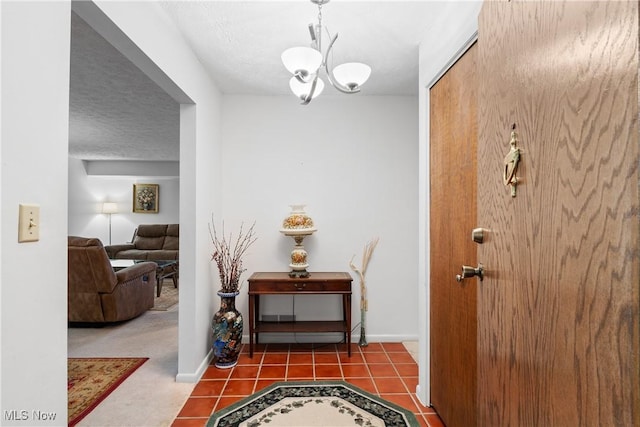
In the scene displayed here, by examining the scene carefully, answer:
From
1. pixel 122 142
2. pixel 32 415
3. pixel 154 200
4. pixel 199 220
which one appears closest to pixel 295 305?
pixel 199 220

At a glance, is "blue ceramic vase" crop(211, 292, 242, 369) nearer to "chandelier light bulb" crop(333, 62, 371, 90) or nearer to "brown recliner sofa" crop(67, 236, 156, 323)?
"brown recliner sofa" crop(67, 236, 156, 323)

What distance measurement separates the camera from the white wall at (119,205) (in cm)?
702

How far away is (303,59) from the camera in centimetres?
163

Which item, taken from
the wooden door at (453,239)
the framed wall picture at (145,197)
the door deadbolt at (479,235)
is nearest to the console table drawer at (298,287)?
the wooden door at (453,239)

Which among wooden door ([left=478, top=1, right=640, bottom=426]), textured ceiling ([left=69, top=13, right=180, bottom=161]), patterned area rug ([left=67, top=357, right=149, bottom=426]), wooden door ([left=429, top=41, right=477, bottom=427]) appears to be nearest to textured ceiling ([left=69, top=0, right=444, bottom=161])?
textured ceiling ([left=69, top=13, right=180, bottom=161])

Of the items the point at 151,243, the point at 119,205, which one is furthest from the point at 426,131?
the point at 119,205

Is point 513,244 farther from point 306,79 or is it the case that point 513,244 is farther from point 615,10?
point 306,79

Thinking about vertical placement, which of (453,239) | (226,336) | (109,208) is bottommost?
(226,336)

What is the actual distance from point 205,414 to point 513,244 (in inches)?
79.3

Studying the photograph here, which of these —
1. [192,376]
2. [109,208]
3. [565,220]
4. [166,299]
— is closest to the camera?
[565,220]

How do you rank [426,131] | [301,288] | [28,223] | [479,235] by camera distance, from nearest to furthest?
[28,223], [479,235], [426,131], [301,288]

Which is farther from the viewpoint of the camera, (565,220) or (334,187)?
(334,187)

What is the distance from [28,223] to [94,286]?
315 centimetres

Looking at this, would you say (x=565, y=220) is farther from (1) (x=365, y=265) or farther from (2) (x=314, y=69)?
(1) (x=365, y=265)
